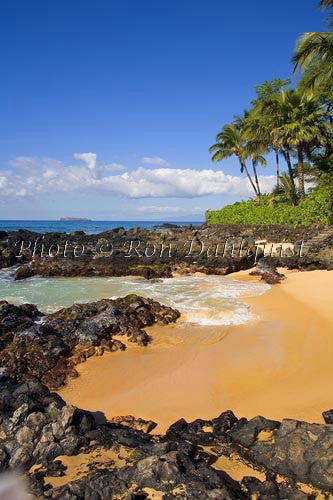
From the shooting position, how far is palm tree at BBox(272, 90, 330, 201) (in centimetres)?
2402

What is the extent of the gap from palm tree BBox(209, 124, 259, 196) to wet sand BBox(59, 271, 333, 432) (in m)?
31.0

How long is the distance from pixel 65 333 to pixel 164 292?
5.35 meters

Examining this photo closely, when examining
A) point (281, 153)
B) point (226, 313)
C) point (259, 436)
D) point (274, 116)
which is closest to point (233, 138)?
point (281, 153)

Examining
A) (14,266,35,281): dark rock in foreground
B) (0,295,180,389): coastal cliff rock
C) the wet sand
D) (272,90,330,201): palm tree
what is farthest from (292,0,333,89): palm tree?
(14,266,35,281): dark rock in foreground

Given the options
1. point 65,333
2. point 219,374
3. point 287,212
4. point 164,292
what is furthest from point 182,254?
point 219,374

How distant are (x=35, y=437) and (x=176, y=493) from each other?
5.54ft

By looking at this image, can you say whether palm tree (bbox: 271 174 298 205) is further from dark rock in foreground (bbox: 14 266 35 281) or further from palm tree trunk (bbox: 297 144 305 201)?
dark rock in foreground (bbox: 14 266 35 281)

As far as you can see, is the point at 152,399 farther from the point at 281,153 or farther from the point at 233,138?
the point at 233,138

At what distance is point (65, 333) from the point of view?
7.69 metres

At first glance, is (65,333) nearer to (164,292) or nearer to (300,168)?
(164,292)

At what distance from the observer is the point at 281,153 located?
32.3 metres

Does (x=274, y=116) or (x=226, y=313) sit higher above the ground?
(x=274, y=116)

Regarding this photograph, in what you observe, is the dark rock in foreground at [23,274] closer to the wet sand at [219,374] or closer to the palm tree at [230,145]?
the wet sand at [219,374]

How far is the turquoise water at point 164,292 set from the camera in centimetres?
939
